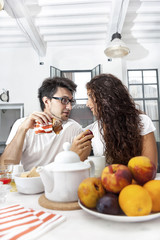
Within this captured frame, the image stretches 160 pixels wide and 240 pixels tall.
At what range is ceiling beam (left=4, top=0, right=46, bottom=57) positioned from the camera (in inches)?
115

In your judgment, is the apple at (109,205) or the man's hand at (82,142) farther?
the man's hand at (82,142)

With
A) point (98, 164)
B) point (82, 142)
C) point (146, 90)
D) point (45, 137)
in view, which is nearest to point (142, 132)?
point (82, 142)

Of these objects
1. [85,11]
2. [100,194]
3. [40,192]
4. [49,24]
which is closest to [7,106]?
[49,24]

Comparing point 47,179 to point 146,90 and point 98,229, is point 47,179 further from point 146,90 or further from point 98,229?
point 146,90

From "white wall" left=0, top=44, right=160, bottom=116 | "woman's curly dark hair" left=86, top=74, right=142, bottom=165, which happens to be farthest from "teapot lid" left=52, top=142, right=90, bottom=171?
"white wall" left=0, top=44, right=160, bottom=116

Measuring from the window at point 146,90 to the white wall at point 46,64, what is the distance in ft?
0.61

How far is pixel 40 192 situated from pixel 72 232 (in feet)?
1.34

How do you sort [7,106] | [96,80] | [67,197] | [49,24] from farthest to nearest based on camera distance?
1. [7,106]
2. [49,24]
3. [96,80]
4. [67,197]

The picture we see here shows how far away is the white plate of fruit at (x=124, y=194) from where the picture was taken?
531 millimetres

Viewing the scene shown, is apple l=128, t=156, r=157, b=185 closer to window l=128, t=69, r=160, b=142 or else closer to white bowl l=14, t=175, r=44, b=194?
white bowl l=14, t=175, r=44, b=194

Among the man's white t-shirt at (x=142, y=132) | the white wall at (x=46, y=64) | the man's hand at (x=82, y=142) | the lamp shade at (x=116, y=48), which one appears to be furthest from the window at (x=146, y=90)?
the man's hand at (x=82, y=142)

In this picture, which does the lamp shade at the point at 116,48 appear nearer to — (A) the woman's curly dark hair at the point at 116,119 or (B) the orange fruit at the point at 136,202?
(A) the woman's curly dark hair at the point at 116,119

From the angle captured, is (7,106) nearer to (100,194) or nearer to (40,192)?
(40,192)

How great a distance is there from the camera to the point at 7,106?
4.77m
